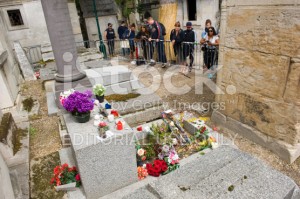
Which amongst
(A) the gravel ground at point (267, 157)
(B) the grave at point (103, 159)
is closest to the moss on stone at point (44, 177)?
(B) the grave at point (103, 159)

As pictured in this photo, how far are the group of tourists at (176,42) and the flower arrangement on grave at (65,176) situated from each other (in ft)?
17.7

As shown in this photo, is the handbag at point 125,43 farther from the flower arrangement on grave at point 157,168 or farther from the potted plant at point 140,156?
the flower arrangement on grave at point 157,168

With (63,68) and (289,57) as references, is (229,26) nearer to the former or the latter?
(289,57)

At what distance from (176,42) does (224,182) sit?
20.2 ft

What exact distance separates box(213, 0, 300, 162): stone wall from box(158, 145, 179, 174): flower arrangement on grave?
1.69m

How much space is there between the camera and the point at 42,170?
367 centimetres

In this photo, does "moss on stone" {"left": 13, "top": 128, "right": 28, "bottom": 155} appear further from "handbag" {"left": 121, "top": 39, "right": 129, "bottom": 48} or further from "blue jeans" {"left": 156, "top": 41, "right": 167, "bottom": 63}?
"handbag" {"left": 121, "top": 39, "right": 129, "bottom": 48}

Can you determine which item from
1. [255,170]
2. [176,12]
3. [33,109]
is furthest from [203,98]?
[176,12]

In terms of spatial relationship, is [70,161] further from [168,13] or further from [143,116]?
[168,13]

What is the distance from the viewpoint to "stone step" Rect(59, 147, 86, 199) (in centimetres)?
308

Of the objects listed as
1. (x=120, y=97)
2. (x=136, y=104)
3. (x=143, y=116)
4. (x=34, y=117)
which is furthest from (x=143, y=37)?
(x=34, y=117)

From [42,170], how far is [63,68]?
2.47 metres

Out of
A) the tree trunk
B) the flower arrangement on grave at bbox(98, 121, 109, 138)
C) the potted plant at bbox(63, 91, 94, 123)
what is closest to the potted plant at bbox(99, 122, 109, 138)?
the flower arrangement on grave at bbox(98, 121, 109, 138)

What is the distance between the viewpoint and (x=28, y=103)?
19.6ft
